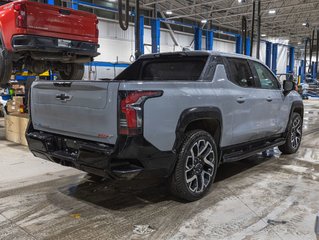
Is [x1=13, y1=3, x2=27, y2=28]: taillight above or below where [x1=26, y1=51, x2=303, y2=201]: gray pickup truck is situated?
above

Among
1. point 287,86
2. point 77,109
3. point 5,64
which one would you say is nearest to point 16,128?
point 5,64

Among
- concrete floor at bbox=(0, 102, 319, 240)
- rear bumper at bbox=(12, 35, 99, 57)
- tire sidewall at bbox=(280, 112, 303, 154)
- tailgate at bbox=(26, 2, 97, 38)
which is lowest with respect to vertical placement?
concrete floor at bbox=(0, 102, 319, 240)

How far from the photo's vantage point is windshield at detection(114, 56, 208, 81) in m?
4.24

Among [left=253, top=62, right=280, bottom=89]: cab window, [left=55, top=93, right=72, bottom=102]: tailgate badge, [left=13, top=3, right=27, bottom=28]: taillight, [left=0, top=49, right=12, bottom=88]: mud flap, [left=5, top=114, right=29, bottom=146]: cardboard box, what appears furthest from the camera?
[left=5, top=114, right=29, bottom=146]: cardboard box

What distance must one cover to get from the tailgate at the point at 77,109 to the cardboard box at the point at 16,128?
328 centimetres

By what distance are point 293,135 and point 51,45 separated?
4564 mm

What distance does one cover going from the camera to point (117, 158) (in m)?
2.81

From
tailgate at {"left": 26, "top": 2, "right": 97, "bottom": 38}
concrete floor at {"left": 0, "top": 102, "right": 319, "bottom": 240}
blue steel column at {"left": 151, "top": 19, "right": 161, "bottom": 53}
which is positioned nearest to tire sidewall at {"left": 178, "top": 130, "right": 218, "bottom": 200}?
concrete floor at {"left": 0, "top": 102, "right": 319, "bottom": 240}

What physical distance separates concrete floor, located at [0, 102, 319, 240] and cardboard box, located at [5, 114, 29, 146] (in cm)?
189

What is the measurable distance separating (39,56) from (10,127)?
7.49 feet

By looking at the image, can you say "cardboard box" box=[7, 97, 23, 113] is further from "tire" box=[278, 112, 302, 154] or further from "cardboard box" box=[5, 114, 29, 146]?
"tire" box=[278, 112, 302, 154]

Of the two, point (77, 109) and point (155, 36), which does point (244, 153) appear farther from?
point (155, 36)

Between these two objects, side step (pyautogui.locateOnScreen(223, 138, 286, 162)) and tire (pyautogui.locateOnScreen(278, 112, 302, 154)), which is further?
tire (pyautogui.locateOnScreen(278, 112, 302, 154))

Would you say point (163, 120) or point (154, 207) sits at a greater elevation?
point (163, 120)
